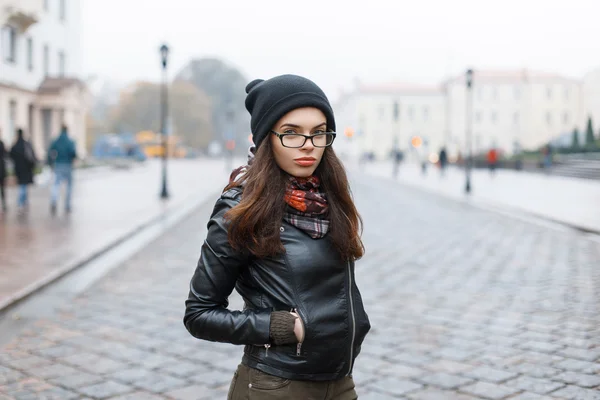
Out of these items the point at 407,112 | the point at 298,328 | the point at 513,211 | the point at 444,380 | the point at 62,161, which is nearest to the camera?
the point at 298,328

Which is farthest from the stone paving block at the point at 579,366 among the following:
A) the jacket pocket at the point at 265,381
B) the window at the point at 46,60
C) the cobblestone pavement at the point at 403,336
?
the window at the point at 46,60

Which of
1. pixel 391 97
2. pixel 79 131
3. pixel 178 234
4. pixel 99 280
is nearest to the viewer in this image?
pixel 99 280

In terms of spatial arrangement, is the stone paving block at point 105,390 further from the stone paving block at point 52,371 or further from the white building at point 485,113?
the white building at point 485,113

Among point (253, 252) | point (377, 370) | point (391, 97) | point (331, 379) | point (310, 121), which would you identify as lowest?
point (377, 370)

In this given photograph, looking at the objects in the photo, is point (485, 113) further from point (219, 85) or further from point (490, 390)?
point (490, 390)

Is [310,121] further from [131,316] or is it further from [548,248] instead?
[548,248]

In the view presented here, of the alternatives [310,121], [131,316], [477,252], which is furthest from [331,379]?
[477,252]

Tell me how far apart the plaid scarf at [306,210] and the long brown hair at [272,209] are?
2 centimetres

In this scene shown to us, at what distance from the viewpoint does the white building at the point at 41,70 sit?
32.2 meters

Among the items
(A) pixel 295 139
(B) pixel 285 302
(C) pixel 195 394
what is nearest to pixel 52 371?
(C) pixel 195 394

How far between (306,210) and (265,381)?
1.69ft

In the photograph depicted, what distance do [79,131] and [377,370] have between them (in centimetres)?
3922

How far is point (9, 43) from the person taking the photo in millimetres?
32562

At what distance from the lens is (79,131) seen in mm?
41406
